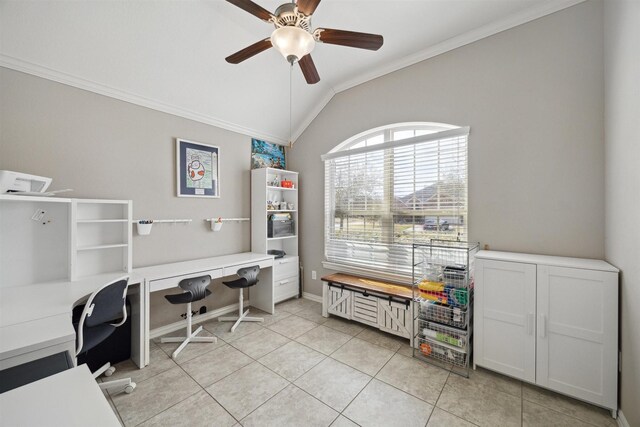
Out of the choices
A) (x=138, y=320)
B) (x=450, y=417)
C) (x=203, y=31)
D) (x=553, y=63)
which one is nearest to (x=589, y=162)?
(x=553, y=63)

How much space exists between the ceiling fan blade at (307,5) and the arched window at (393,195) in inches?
73.1

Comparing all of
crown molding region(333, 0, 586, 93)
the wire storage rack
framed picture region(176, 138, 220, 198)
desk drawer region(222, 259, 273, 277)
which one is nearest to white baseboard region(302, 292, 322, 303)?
desk drawer region(222, 259, 273, 277)

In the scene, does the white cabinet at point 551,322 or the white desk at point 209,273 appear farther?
the white desk at point 209,273

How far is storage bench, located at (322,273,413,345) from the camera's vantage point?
2721 mm

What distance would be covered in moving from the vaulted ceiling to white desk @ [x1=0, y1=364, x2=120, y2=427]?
269cm

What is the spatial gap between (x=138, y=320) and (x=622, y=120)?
13.4ft

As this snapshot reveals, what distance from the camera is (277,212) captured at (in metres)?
3.90

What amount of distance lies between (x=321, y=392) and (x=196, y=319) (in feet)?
6.52

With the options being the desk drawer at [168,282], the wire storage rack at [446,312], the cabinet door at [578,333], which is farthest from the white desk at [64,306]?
the cabinet door at [578,333]

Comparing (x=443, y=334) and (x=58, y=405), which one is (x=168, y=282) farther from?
(x=443, y=334)

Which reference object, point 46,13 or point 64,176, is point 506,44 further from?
point 64,176

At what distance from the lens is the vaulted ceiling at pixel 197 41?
208 centimetres

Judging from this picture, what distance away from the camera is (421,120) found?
294 centimetres

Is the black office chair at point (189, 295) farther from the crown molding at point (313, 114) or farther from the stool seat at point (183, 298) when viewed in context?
the crown molding at point (313, 114)
